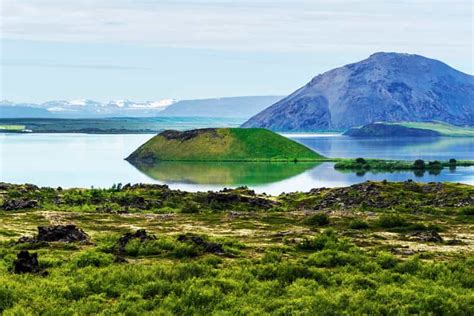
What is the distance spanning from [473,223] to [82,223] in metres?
37.1

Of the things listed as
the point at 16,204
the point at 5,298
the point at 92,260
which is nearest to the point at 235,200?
A: the point at 16,204

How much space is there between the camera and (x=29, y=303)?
96.0 feet

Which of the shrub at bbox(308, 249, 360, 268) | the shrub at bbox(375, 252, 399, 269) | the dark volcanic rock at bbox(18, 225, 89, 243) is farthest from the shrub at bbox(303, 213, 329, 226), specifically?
the dark volcanic rock at bbox(18, 225, 89, 243)

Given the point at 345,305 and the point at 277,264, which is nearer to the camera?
the point at 345,305

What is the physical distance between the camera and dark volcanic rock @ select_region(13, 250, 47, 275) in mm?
35656

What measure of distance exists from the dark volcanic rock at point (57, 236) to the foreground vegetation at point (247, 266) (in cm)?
101

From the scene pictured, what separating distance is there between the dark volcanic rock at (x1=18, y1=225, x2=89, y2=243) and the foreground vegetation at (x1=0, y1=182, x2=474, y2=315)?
3.30 ft

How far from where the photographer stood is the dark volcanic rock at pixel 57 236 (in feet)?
157

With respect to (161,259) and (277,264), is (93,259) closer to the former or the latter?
(161,259)

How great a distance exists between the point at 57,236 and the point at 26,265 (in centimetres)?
1229

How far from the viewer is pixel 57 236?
4812cm

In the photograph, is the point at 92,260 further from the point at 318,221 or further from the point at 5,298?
the point at 318,221

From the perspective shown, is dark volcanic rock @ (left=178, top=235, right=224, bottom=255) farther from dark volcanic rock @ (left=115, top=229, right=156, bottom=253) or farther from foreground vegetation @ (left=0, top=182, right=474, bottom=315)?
dark volcanic rock @ (left=115, top=229, right=156, bottom=253)

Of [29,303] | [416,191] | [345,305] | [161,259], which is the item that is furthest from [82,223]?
[416,191]
